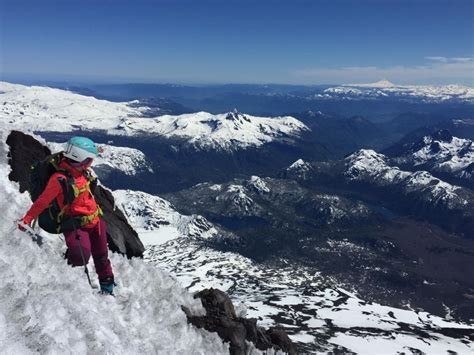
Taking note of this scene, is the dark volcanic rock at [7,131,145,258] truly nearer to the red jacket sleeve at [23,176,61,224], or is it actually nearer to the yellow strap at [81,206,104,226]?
the yellow strap at [81,206,104,226]

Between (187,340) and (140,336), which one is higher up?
(140,336)

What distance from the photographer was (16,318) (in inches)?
432

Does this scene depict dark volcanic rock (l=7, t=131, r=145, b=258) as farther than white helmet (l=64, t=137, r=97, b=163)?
Yes

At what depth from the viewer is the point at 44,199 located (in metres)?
13.6

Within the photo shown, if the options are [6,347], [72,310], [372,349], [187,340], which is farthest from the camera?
[372,349]

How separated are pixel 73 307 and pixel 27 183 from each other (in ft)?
38.5

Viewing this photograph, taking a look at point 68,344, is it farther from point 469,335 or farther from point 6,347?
point 469,335

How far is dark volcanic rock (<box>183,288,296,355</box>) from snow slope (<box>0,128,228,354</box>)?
4.65 feet

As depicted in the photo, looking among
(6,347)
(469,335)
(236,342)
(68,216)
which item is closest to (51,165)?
(68,216)

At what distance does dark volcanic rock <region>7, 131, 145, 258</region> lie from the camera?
2398 cm

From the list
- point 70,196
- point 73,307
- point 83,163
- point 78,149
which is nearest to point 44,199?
point 70,196

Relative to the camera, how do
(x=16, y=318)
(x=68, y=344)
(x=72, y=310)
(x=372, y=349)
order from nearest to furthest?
(x=16, y=318) → (x=68, y=344) → (x=72, y=310) → (x=372, y=349)

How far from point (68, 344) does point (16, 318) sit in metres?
1.73

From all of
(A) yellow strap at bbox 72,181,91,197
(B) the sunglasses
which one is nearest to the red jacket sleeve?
(A) yellow strap at bbox 72,181,91,197
